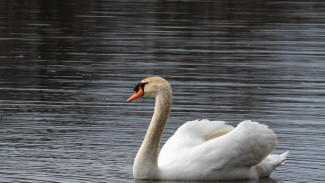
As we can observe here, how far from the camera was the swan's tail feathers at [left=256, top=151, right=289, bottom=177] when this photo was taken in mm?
11445

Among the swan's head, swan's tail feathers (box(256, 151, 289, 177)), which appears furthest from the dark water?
the swan's head

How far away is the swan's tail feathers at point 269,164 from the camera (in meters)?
11.4

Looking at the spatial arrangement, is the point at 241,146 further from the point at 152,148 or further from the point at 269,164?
the point at 152,148

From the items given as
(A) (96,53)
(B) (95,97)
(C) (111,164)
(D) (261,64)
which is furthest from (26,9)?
(C) (111,164)

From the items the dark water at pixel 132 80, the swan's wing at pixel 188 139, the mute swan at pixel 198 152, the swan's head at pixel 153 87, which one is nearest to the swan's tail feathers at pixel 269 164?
the mute swan at pixel 198 152

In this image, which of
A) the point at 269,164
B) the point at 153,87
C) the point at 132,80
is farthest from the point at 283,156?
the point at 132,80

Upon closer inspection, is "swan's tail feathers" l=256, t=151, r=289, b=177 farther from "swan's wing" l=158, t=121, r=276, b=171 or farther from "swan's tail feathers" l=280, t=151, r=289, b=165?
"swan's wing" l=158, t=121, r=276, b=171

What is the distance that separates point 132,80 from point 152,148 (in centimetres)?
772

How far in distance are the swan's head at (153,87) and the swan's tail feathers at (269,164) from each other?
5.08 ft

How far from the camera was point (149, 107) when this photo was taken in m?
15.9

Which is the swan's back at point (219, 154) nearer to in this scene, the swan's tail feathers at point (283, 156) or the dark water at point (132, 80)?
the swan's tail feathers at point (283, 156)

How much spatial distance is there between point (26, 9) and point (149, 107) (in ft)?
66.3

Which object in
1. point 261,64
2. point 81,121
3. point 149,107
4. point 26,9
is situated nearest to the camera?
point 81,121

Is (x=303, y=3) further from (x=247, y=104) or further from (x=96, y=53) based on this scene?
(x=247, y=104)
